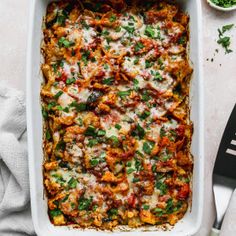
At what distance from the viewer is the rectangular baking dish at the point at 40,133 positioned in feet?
9.04

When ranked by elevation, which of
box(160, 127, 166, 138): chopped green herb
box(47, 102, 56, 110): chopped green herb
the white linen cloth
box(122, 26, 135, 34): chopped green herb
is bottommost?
the white linen cloth

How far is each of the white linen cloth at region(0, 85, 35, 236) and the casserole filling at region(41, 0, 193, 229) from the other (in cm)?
34

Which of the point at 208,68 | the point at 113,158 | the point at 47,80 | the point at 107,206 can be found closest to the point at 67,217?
the point at 107,206

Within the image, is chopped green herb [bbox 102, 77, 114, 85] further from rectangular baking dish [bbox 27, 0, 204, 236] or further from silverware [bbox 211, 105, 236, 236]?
silverware [bbox 211, 105, 236, 236]

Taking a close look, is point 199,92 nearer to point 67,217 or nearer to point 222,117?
point 222,117

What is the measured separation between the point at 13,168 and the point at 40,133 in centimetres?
43

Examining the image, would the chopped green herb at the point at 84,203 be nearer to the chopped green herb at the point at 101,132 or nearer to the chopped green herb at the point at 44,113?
the chopped green herb at the point at 101,132

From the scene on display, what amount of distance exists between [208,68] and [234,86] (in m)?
0.21

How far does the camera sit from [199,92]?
2.78 meters

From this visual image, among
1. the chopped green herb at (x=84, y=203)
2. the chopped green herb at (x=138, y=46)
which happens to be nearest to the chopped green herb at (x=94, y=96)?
the chopped green herb at (x=138, y=46)

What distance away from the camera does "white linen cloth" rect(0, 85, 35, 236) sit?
3.17 m

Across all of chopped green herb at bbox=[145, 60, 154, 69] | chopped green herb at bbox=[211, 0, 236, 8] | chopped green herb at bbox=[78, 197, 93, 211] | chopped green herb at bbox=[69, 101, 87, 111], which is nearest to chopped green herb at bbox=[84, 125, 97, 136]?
chopped green herb at bbox=[69, 101, 87, 111]

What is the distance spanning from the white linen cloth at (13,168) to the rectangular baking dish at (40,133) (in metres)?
0.36

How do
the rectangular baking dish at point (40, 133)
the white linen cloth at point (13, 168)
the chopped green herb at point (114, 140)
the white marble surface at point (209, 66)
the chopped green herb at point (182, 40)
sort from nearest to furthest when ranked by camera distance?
the rectangular baking dish at point (40, 133) < the chopped green herb at point (114, 140) < the chopped green herb at point (182, 40) < the white linen cloth at point (13, 168) < the white marble surface at point (209, 66)
